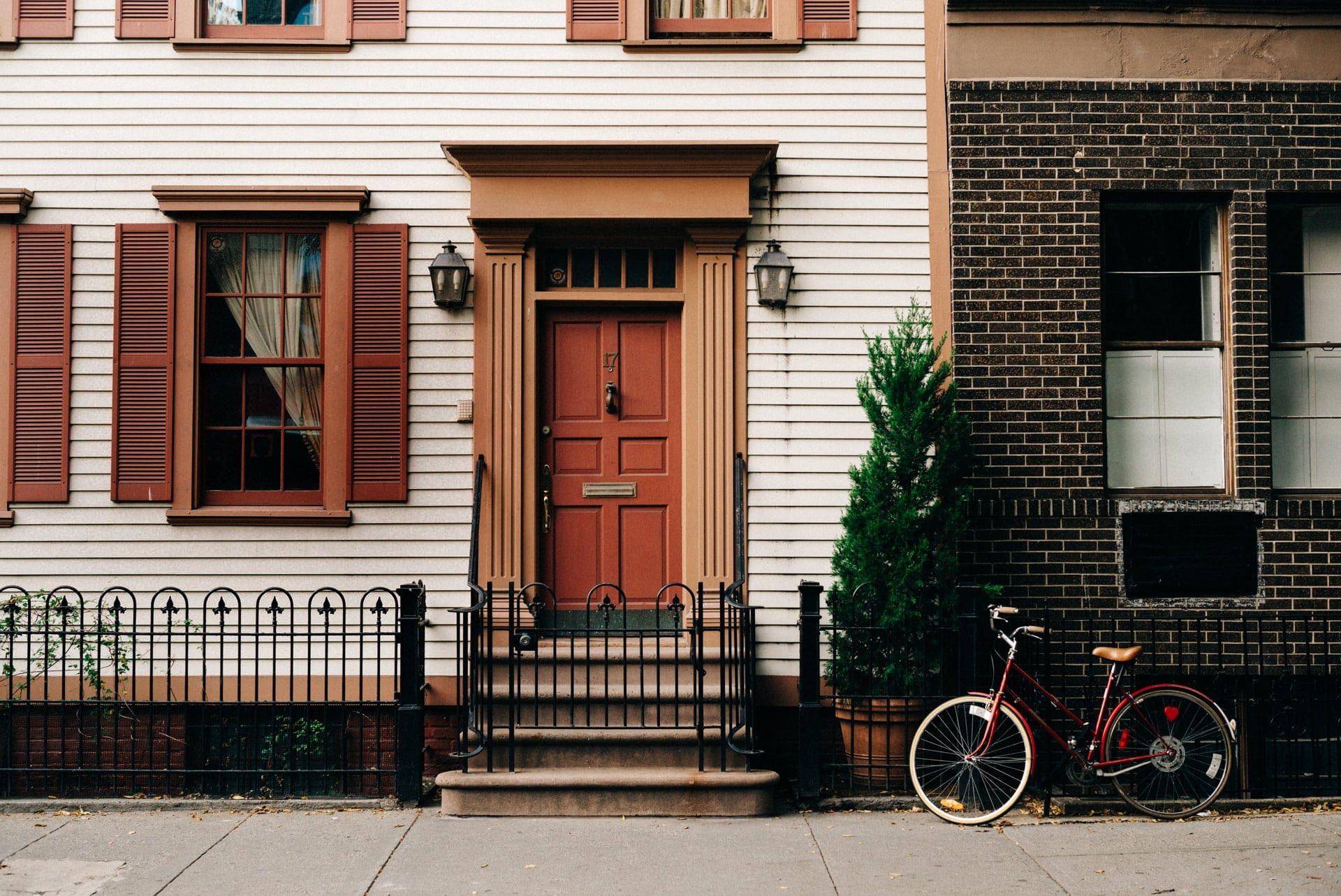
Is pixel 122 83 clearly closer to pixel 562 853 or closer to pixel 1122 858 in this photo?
pixel 562 853

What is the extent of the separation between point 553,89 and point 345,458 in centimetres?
278

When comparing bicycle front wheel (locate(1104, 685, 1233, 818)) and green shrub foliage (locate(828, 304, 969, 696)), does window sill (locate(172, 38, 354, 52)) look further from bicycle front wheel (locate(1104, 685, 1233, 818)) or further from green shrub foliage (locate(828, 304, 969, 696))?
bicycle front wheel (locate(1104, 685, 1233, 818))

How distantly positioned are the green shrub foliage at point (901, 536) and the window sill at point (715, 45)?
2093mm

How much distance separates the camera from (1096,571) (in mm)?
7121

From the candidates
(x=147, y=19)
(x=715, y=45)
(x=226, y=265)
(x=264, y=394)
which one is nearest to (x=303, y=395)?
(x=264, y=394)

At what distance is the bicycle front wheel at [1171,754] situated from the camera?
6.13 m

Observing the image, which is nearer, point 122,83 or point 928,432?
point 928,432

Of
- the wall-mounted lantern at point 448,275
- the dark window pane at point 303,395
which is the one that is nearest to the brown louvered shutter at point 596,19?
the wall-mounted lantern at point 448,275

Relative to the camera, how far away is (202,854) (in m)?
5.52

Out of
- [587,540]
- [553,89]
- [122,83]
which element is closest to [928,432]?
[587,540]

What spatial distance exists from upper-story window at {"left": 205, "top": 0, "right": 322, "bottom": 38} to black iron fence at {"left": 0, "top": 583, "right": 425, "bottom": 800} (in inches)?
146

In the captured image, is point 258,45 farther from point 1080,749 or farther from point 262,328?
point 1080,749

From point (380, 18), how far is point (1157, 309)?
18.0 feet

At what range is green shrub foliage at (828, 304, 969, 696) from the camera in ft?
21.4
